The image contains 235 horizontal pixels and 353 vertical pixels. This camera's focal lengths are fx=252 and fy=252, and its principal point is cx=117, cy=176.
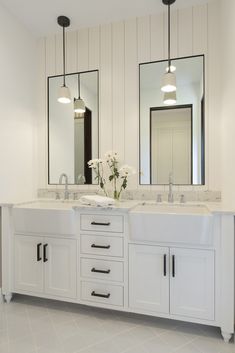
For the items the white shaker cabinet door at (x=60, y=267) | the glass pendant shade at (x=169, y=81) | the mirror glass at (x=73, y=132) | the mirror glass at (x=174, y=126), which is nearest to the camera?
the white shaker cabinet door at (x=60, y=267)

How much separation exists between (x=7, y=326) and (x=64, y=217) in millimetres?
872

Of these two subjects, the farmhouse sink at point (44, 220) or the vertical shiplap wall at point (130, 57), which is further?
the vertical shiplap wall at point (130, 57)

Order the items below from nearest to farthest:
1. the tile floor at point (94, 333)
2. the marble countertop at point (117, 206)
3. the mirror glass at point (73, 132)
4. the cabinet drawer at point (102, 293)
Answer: the tile floor at point (94, 333), the marble countertop at point (117, 206), the cabinet drawer at point (102, 293), the mirror glass at point (73, 132)

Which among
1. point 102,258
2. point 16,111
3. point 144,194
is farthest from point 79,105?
point 102,258

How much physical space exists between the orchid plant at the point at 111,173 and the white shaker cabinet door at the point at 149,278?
2.14 feet

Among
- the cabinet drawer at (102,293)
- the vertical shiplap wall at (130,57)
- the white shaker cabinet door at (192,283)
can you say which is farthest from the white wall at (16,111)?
the white shaker cabinet door at (192,283)

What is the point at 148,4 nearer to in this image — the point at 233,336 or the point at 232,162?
the point at 232,162

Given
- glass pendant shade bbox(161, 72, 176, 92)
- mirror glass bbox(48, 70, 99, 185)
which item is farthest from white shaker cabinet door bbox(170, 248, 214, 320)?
glass pendant shade bbox(161, 72, 176, 92)

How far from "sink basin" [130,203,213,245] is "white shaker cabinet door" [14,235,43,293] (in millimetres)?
838

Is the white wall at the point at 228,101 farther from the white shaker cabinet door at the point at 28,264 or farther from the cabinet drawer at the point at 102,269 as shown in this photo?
the white shaker cabinet door at the point at 28,264

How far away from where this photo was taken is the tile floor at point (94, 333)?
159 centimetres

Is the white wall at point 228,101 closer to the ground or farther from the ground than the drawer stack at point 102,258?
farther from the ground

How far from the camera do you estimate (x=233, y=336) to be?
1680 millimetres

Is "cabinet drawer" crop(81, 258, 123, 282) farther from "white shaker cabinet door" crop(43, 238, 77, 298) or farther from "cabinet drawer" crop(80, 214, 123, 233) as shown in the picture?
"cabinet drawer" crop(80, 214, 123, 233)
